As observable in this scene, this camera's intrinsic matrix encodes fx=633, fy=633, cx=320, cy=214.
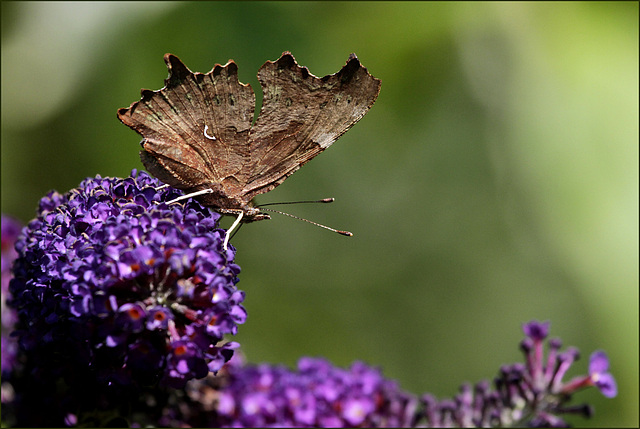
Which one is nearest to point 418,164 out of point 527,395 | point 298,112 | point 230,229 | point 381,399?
point 381,399

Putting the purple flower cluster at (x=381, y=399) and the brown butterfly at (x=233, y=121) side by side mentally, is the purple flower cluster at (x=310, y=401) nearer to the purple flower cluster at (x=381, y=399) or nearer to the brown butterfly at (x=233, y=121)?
the purple flower cluster at (x=381, y=399)

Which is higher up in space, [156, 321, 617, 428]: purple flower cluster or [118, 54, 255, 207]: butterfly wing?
[118, 54, 255, 207]: butterfly wing

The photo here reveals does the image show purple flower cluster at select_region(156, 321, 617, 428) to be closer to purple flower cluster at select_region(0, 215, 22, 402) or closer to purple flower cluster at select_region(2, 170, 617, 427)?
purple flower cluster at select_region(2, 170, 617, 427)

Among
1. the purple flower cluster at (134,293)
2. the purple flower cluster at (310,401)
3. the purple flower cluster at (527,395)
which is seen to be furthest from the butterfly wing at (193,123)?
the purple flower cluster at (527,395)

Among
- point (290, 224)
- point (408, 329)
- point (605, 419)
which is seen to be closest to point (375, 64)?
point (290, 224)

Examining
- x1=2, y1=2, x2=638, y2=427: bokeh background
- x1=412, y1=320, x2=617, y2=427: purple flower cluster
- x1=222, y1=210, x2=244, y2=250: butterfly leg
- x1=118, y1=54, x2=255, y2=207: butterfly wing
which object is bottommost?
x1=412, y1=320, x2=617, y2=427: purple flower cluster

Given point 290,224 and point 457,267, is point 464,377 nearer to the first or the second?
point 457,267

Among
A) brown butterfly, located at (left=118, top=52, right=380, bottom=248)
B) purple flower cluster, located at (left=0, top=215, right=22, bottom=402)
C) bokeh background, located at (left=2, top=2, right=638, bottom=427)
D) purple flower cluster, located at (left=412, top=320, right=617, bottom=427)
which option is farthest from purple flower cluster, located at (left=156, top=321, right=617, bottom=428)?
bokeh background, located at (left=2, top=2, right=638, bottom=427)
